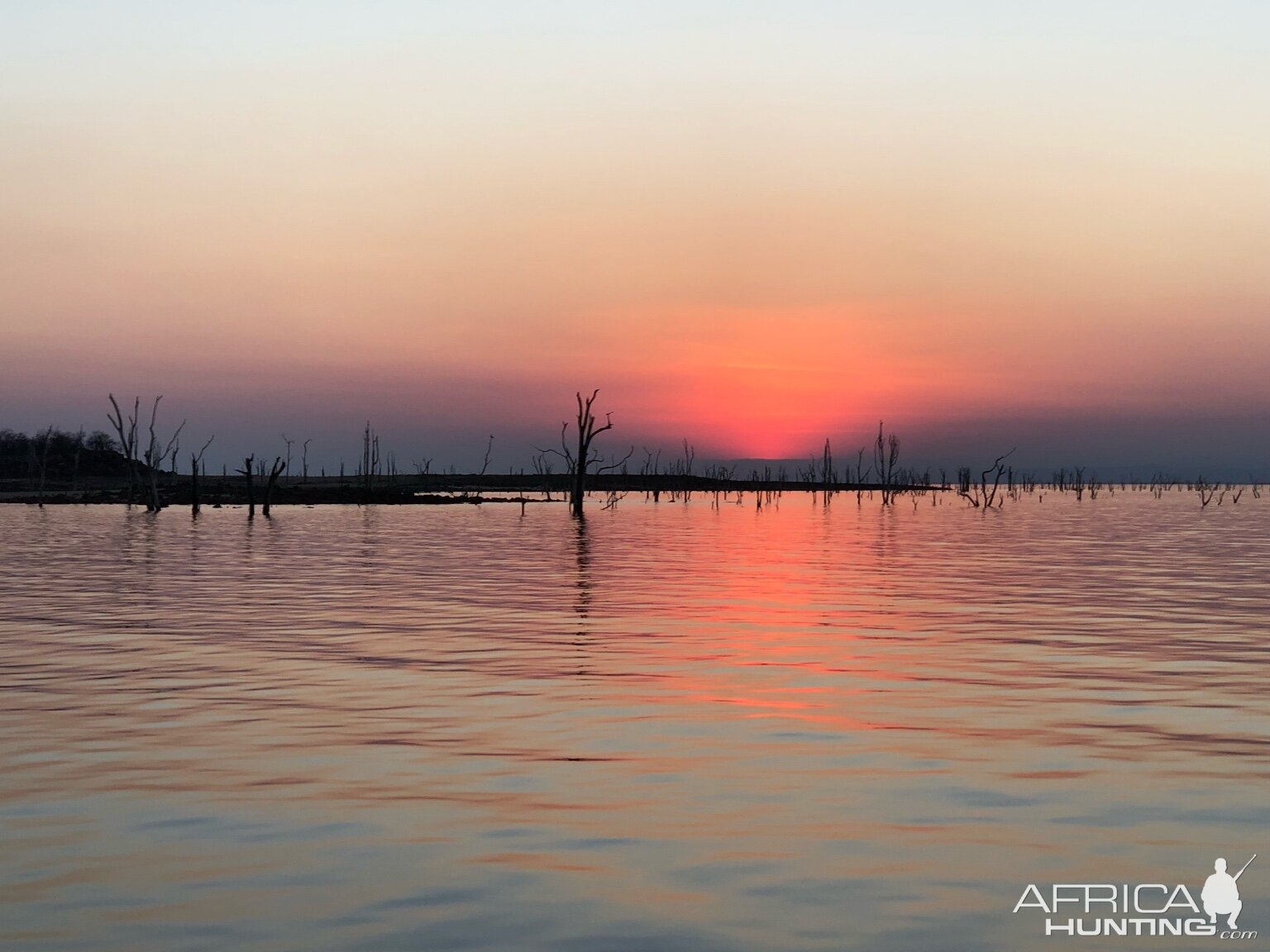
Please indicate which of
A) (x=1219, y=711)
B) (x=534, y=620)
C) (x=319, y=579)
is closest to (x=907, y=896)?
(x=1219, y=711)

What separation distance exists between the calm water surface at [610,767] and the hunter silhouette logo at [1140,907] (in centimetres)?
12

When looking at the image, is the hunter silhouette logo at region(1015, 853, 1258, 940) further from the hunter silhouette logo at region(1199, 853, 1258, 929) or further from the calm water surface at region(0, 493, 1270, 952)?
the calm water surface at region(0, 493, 1270, 952)

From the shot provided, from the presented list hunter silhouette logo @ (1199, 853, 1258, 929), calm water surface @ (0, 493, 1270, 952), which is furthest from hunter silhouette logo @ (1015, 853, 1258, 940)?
calm water surface @ (0, 493, 1270, 952)

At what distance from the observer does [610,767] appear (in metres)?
9.02

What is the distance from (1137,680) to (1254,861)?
6559 mm

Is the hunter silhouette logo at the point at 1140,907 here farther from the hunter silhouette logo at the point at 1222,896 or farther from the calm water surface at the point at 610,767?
the calm water surface at the point at 610,767

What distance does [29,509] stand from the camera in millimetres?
76250

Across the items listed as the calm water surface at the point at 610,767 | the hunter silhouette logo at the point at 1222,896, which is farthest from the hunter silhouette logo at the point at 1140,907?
the calm water surface at the point at 610,767

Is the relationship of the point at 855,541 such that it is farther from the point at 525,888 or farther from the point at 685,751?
the point at 525,888

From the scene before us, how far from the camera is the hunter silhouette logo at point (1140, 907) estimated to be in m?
5.79

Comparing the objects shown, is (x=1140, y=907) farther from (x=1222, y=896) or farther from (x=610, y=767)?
(x=610, y=767)

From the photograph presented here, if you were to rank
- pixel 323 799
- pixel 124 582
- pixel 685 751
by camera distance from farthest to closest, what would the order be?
pixel 124 582
pixel 685 751
pixel 323 799

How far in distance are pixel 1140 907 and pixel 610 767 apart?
392cm

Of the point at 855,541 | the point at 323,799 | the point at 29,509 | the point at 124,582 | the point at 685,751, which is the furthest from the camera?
the point at 29,509
